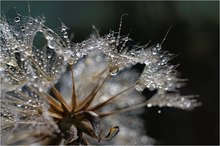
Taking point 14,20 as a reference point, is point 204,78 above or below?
below

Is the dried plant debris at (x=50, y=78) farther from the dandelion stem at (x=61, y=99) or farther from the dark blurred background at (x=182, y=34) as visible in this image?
the dark blurred background at (x=182, y=34)

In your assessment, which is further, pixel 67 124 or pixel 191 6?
pixel 191 6

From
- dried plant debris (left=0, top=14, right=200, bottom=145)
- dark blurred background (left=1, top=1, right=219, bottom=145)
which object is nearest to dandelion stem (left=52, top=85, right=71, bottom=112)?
dried plant debris (left=0, top=14, right=200, bottom=145)

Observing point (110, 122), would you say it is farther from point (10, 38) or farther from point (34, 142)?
point (10, 38)

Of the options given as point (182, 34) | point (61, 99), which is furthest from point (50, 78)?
point (182, 34)

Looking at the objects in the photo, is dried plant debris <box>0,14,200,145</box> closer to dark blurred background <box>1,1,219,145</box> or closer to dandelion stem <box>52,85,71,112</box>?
dandelion stem <box>52,85,71,112</box>

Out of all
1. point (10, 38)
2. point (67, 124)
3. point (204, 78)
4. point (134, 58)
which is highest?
point (10, 38)

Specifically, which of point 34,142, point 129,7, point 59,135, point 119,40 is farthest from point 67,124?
point 129,7

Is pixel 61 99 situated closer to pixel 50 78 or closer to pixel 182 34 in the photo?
pixel 50 78
